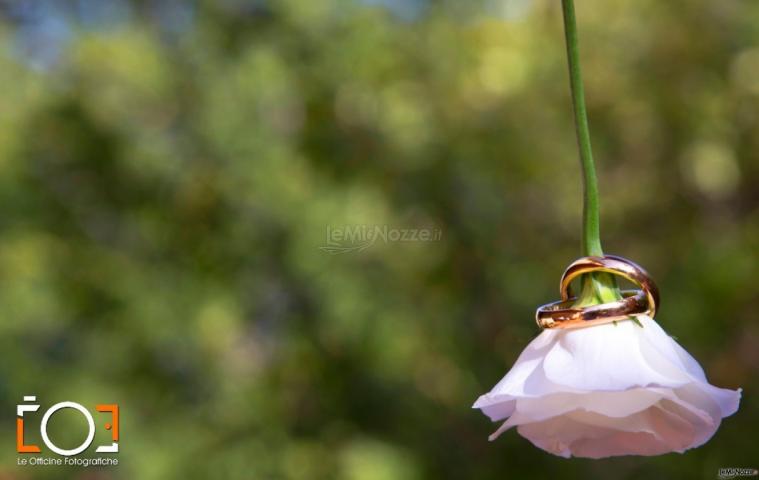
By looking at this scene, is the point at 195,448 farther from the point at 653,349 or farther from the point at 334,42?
the point at 653,349

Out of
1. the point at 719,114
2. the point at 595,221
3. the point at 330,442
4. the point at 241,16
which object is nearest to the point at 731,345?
the point at 719,114

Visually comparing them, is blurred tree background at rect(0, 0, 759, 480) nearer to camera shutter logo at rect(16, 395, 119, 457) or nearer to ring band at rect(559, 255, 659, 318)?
camera shutter logo at rect(16, 395, 119, 457)

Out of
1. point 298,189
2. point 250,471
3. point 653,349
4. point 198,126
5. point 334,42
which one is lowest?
point 653,349

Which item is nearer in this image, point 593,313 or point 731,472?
point 593,313

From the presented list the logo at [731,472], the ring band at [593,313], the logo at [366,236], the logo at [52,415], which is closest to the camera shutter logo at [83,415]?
the logo at [52,415]

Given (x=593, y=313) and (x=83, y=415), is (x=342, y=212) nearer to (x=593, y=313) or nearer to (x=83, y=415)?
(x=83, y=415)

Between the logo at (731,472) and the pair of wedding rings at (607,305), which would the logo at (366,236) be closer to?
the logo at (731,472)

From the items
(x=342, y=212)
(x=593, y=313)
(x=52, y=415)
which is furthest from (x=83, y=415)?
(x=593, y=313)
